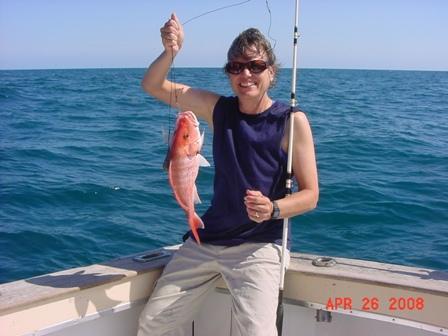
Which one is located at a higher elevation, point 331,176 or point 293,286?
point 293,286

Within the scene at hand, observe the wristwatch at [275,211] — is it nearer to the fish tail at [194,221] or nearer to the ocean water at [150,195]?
the fish tail at [194,221]

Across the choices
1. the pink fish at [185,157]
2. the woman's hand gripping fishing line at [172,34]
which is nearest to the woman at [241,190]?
the woman's hand gripping fishing line at [172,34]

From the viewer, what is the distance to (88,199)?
9273 mm

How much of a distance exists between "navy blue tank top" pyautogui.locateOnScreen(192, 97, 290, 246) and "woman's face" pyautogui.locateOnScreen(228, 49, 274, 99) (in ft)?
0.50

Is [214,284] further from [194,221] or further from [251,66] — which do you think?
[251,66]

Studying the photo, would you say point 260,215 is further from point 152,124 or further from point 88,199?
point 152,124

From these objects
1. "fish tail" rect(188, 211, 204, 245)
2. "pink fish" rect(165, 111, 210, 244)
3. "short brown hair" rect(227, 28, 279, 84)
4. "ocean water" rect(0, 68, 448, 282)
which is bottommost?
"ocean water" rect(0, 68, 448, 282)

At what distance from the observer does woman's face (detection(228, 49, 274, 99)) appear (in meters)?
3.29

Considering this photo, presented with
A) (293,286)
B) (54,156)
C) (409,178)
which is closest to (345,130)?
(409,178)

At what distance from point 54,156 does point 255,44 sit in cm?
1026

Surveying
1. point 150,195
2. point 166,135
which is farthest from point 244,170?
point 150,195

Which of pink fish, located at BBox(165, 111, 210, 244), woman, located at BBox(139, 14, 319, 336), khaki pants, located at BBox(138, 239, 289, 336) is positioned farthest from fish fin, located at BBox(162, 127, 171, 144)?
khaki pants, located at BBox(138, 239, 289, 336)

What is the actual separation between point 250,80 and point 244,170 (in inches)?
22.0

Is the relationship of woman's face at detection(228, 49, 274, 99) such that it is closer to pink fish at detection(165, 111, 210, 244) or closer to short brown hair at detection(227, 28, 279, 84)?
short brown hair at detection(227, 28, 279, 84)
